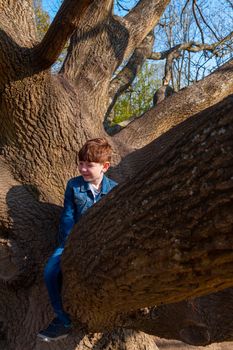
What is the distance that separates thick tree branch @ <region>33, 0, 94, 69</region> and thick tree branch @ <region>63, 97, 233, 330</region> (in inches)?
46.8

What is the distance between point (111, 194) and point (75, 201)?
2.30 ft

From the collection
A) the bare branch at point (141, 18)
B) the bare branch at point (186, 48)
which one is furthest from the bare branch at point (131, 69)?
the bare branch at point (141, 18)

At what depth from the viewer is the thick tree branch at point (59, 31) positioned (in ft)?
8.09

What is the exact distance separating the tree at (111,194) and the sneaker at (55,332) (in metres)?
0.09

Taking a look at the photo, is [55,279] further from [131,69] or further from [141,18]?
[131,69]

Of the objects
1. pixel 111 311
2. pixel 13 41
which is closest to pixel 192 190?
pixel 111 311

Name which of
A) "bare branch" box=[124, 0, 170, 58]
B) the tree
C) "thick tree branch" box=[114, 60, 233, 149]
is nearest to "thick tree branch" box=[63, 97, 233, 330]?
the tree

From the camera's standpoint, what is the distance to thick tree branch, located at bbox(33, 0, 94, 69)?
8.09 feet

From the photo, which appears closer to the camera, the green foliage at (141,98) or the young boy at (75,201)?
the young boy at (75,201)

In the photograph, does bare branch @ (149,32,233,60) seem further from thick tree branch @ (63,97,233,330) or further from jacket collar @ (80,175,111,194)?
thick tree branch @ (63,97,233,330)

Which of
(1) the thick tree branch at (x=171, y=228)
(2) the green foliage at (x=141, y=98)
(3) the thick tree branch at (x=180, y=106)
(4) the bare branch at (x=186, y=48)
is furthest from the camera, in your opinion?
(2) the green foliage at (x=141, y=98)

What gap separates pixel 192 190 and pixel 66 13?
5.34 feet

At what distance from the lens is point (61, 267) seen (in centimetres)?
234

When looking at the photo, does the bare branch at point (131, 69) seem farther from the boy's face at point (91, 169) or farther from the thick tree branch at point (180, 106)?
the boy's face at point (91, 169)
